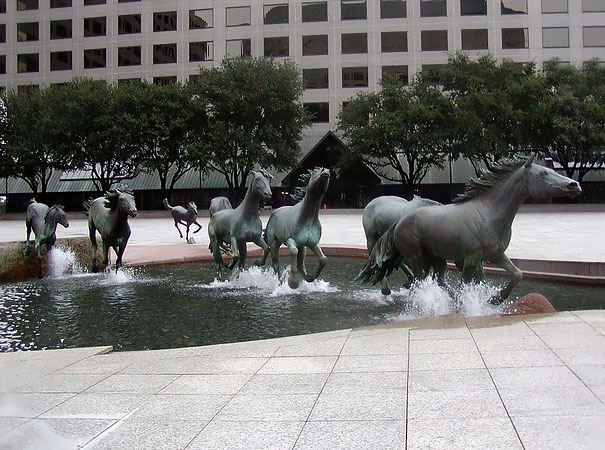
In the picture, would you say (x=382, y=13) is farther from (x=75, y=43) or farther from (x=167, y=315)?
(x=167, y=315)

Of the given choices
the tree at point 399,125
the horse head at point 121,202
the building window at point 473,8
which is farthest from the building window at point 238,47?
the horse head at point 121,202

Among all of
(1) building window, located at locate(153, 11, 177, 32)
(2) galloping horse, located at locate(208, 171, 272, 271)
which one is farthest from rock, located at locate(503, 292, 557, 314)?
(1) building window, located at locate(153, 11, 177, 32)

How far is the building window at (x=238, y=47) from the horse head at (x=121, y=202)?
48315 millimetres

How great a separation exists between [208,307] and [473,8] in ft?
185

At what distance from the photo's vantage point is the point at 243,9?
60.0 metres

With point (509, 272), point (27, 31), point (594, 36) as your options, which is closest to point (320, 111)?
point (594, 36)

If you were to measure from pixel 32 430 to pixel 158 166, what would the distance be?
45490 mm

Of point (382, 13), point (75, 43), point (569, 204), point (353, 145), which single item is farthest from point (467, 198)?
point (75, 43)

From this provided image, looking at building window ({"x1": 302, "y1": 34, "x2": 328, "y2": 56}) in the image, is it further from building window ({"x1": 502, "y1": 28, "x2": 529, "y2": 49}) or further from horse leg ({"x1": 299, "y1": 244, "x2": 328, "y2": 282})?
horse leg ({"x1": 299, "y1": 244, "x2": 328, "y2": 282})

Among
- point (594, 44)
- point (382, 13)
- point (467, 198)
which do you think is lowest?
point (467, 198)

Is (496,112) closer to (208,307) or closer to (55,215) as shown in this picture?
(55,215)

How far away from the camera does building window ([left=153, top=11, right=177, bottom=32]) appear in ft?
202

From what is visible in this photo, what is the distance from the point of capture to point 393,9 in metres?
58.3

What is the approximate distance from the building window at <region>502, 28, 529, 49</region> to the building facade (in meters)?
0.10
